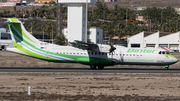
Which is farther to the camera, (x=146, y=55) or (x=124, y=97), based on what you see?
(x=146, y=55)

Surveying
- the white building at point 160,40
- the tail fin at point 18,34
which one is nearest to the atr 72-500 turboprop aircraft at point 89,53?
the tail fin at point 18,34

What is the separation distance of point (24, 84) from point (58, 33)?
67897 mm

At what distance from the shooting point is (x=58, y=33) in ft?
297

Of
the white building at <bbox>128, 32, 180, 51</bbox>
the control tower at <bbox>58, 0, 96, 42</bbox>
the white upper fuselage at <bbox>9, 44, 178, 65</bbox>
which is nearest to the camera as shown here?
the white upper fuselage at <bbox>9, 44, 178, 65</bbox>

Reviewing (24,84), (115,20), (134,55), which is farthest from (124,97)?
(115,20)

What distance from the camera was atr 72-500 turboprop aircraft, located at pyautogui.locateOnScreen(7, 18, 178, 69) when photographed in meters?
35.0

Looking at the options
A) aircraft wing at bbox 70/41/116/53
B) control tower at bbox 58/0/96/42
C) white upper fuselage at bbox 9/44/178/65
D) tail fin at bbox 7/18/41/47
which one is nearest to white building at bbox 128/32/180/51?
control tower at bbox 58/0/96/42

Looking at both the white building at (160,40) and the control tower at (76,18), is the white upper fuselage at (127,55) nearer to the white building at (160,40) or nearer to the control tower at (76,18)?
the control tower at (76,18)

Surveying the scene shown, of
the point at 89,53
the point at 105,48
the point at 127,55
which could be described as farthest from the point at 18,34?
the point at 127,55

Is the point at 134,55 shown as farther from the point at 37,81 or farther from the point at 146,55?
the point at 37,81

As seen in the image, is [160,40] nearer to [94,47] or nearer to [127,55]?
[127,55]

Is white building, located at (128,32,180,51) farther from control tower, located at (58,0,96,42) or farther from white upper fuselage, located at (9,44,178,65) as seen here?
white upper fuselage, located at (9,44,178,65)

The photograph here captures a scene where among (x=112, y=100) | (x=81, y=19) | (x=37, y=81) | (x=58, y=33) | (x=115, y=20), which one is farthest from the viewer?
(x=115, y=20)

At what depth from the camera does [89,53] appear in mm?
36094
